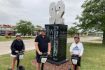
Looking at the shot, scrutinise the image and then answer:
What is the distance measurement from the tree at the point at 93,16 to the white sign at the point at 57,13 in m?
23.4

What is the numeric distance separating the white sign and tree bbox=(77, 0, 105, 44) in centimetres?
2344

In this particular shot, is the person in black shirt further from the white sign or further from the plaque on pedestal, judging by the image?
the white sign

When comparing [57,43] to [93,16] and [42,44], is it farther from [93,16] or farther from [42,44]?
[93,16]

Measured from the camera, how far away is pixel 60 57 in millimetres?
12445

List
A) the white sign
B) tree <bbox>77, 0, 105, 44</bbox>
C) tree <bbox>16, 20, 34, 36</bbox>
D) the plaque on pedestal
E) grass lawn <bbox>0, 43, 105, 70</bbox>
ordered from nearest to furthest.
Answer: the plaque on pedestal → grass lawn <bbox>0, 43, 105, 70</bbox> → the white sign → tree <bbox>77, 0, 105, 44</bbox> → tree <bbox>16, 20, 34, 36</bbox>

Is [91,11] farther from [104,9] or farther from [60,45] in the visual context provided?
[60,45]

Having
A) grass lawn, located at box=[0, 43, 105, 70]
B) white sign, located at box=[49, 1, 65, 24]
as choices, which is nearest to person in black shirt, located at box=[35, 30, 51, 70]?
grass lawn, located at box=[0, 43, 105, 70]

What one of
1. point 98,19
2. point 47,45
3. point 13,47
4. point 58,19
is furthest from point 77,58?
point 98,19

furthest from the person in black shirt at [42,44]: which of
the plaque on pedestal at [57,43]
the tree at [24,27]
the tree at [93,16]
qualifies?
the tree at [24,27]

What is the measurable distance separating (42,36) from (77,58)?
1.44m

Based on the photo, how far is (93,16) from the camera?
123ft

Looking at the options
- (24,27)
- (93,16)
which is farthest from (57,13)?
(24,27)

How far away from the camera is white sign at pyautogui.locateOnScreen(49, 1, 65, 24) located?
44.8ft

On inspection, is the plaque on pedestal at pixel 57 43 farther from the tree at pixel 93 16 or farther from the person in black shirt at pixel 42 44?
→ the tree at pixel 93 16
